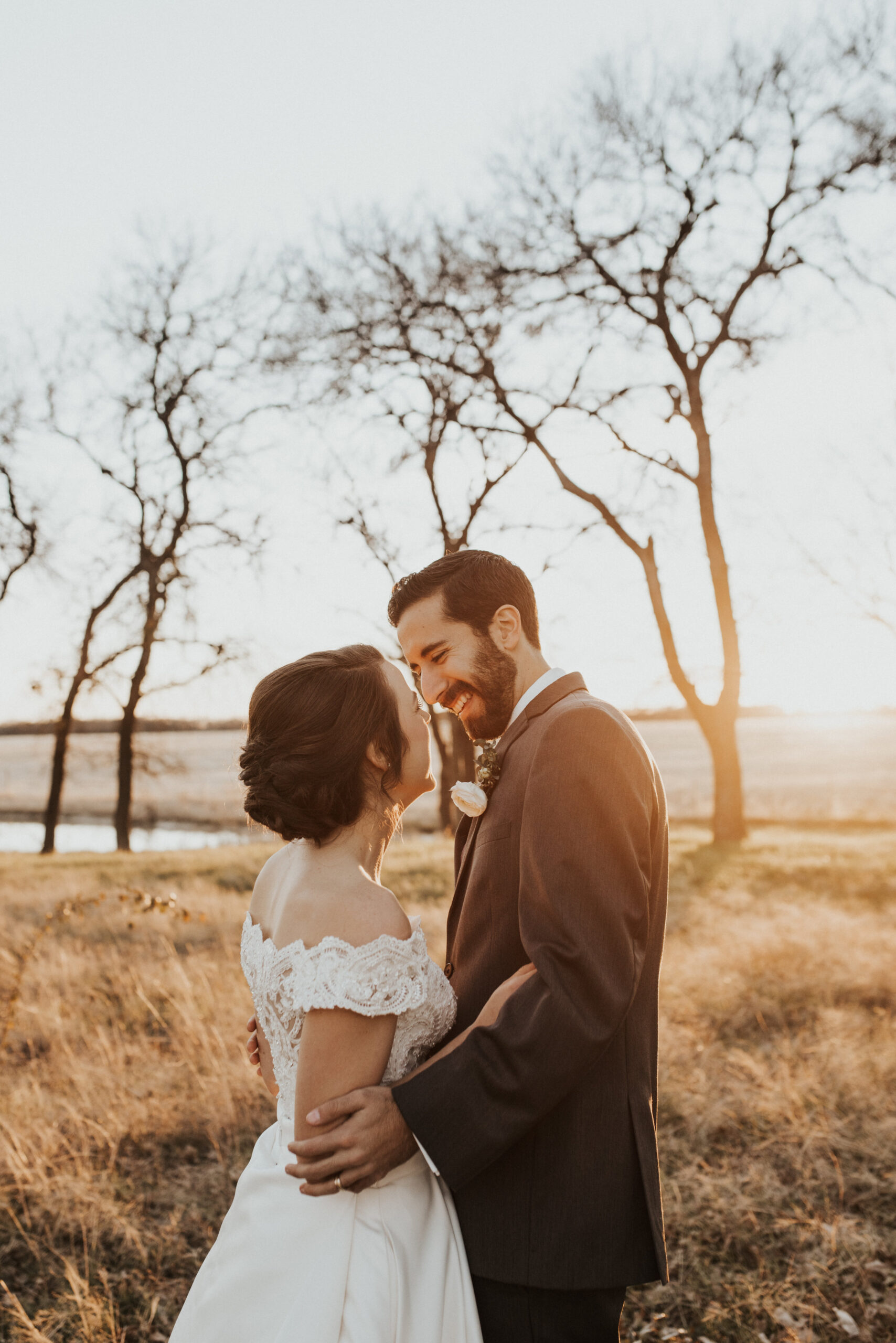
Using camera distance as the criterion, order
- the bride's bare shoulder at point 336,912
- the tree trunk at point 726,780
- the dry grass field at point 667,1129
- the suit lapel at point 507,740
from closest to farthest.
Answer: the bride's bare shoulder at point 336,912, the suit lapel at point 507,740, the dry grass field at point 667,1129, the tree trunk at point 726,780

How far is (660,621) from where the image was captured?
15703mm

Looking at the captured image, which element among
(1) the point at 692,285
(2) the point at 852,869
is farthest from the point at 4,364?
(2) the point at 852,869

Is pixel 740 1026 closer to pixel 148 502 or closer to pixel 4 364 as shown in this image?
pixel 148 502

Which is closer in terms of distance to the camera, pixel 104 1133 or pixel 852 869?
pixel 104 1133

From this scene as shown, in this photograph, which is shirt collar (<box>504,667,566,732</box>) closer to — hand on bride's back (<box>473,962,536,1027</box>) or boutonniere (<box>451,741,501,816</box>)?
boutonniere (<box>451,741,501,816</box>)

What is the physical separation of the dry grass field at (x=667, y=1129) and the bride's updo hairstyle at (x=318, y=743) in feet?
7.96

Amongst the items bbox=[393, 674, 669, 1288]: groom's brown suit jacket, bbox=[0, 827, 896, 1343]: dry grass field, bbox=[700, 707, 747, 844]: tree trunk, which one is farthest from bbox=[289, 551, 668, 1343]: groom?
bbox=[700, 707, 747, 844]: tree trunk

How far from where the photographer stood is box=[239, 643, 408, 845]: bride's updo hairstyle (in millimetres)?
2100

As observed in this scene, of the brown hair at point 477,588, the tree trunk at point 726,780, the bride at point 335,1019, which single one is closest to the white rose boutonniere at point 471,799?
the bride at point 335,1019

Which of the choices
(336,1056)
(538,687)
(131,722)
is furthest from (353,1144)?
(131,722)

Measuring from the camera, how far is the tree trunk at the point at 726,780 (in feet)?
51.3

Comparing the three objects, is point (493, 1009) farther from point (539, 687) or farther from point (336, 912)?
point (539, 687)

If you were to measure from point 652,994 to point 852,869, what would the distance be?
11.0 metres

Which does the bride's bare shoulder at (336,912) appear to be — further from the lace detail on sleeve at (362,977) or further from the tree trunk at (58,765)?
the tree trunk at (58,765)
